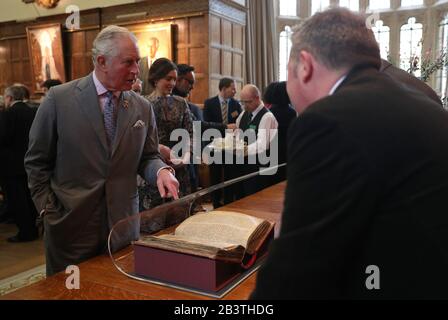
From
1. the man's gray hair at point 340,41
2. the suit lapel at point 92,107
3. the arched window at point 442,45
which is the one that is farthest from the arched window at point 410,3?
the man's gray hair at point 340,41

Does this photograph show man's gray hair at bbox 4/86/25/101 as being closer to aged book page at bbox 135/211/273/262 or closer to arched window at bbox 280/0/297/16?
aged book page at bbox 135/211/273/262

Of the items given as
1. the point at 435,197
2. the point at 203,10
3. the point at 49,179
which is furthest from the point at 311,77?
the point at 203,10

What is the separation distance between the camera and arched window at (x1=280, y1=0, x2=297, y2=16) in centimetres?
1288

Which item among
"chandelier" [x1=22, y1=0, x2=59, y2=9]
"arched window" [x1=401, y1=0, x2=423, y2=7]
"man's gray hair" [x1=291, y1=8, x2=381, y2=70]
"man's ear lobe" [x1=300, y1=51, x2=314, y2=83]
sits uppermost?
"arched window" [x1=401, y1=0, x2=423, y2=7]

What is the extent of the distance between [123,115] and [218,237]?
2.68ft

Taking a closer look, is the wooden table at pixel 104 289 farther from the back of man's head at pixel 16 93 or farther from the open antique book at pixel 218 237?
the back of man's head at pixel 16 93

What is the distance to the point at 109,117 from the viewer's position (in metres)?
1.99

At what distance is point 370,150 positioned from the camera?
79cm

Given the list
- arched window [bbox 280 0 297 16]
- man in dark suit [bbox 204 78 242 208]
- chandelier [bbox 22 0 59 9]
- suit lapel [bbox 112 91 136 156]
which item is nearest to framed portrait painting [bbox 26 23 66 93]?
chandelier [bbox 22 0 59 9]

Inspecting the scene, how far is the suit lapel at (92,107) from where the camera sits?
75.4 inches

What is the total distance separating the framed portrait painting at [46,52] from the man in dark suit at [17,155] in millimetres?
5226

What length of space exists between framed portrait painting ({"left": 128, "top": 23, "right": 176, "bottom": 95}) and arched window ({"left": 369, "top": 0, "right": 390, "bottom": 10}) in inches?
285
